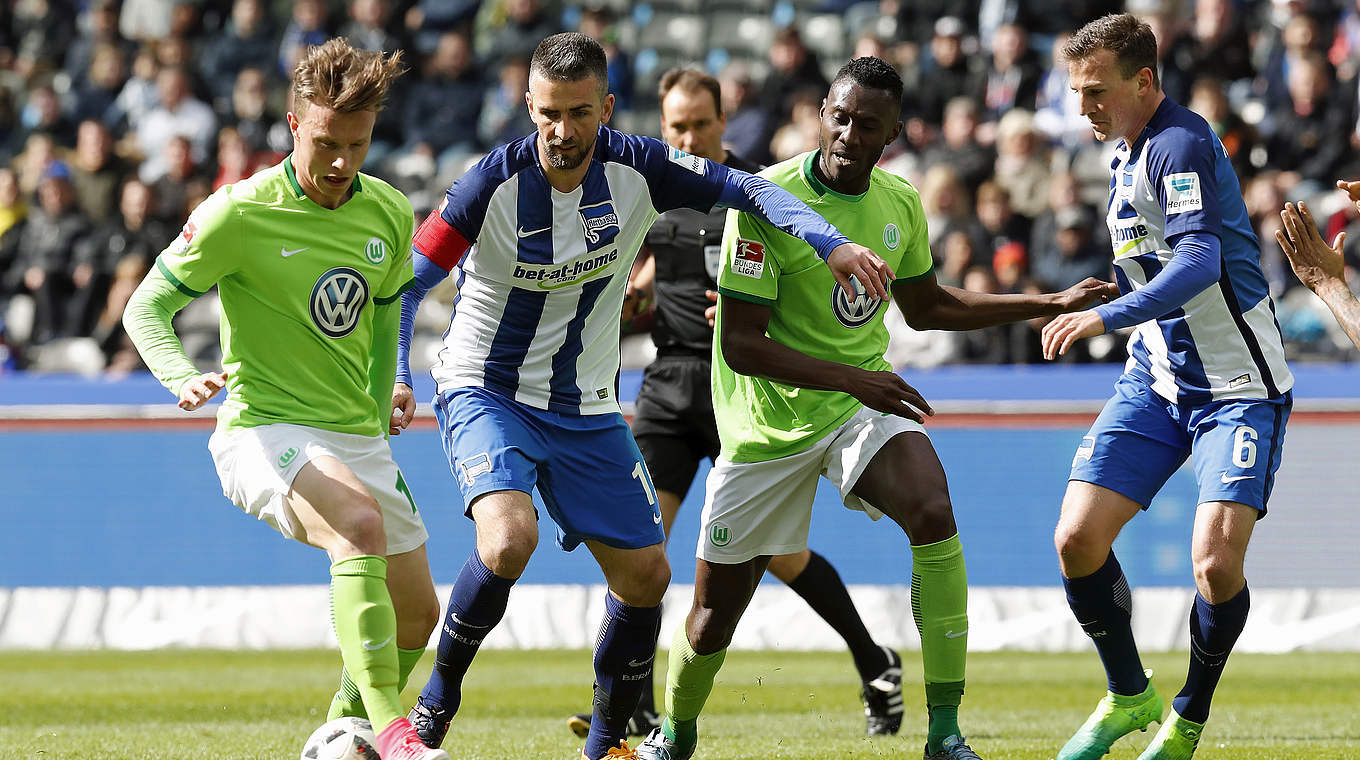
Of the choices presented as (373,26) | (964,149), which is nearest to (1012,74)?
(964,149)

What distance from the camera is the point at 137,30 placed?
1872 cm

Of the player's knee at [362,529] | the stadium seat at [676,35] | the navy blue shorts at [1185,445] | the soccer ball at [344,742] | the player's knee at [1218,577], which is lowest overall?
the soccer ball at [344,742]

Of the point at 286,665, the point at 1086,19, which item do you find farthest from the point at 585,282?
the point at 1086,19

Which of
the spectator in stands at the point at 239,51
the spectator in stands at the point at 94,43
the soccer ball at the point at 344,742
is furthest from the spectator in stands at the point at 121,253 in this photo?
the soccer ball at the point at 344,742

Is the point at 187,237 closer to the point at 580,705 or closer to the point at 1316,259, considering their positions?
the point at 1316,259

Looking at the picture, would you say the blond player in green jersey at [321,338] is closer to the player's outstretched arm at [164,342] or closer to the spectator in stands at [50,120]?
the player's outstretched arm at [164,342]

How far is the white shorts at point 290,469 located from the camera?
536 centimetres

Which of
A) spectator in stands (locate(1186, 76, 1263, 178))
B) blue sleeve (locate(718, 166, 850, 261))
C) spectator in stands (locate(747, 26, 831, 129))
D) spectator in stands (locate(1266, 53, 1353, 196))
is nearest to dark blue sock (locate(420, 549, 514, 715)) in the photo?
blue sleeve (locate(718, 166, 850, 261))

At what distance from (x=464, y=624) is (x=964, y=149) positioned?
9.76 meters

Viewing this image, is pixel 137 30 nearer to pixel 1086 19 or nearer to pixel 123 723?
pixel 1086 19

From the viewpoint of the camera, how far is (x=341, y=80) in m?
5.43

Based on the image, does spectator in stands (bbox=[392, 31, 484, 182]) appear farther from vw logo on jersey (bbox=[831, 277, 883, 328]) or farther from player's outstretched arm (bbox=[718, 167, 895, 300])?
player's outstretched arm (bbox=[718, 167, 895, 300])

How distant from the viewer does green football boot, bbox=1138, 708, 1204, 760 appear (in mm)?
5957

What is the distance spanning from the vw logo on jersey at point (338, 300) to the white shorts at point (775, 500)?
150 cm
